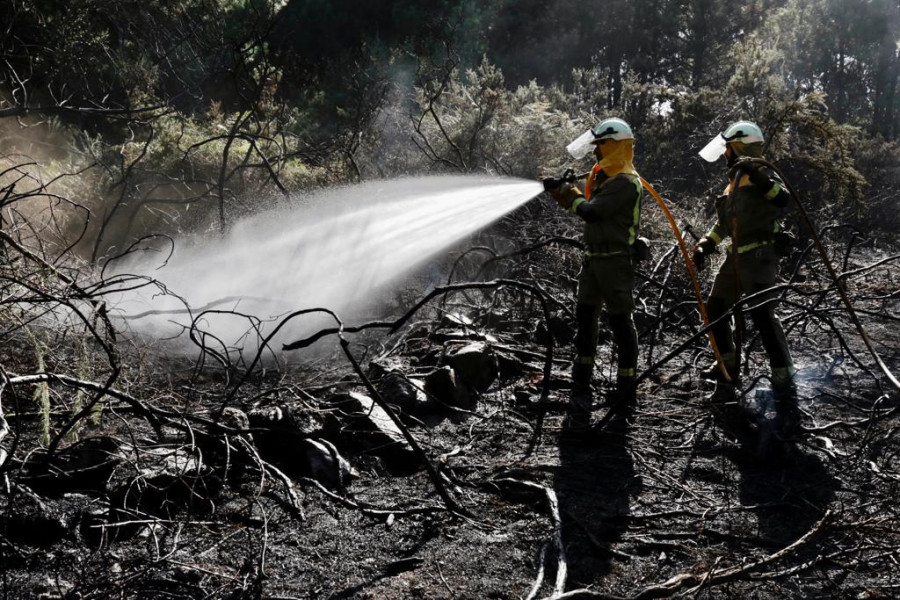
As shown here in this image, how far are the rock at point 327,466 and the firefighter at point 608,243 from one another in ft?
5.06

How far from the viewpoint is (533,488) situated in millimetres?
3508

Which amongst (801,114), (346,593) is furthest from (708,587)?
(801,114)

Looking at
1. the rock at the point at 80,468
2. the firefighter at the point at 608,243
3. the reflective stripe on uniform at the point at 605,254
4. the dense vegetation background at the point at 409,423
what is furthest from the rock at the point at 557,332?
the rock at the point at 80,468

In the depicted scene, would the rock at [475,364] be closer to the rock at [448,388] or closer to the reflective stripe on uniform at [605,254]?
the rock at [448,388]

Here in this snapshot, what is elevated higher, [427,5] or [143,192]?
[427,5]

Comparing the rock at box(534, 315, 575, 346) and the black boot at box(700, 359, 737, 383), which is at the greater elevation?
the rock at box(534, 315, 575, 346)

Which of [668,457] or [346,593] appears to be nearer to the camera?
[346,593]

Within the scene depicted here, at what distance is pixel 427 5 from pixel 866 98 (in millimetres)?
18109

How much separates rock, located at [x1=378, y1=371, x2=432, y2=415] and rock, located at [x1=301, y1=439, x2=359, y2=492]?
2.83ft

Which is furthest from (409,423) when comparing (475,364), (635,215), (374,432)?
(635,215)

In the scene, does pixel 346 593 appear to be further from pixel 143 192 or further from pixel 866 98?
pixel 866 98

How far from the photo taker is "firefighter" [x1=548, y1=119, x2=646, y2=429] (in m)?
4.66

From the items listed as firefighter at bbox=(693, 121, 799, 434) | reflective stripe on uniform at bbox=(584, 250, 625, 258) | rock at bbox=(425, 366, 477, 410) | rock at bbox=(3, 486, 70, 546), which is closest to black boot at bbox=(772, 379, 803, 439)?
firefighter at bbox=(693, 121, 799, 434)

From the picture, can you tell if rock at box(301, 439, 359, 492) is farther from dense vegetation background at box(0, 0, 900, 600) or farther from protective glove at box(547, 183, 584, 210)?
protective glove at box(547, 183, 584, 210)
